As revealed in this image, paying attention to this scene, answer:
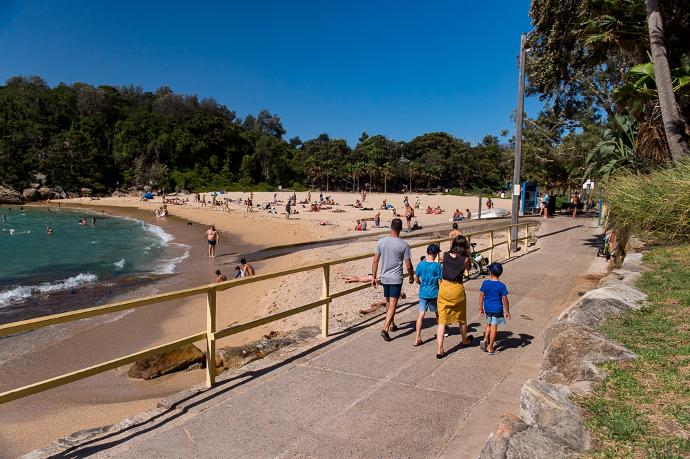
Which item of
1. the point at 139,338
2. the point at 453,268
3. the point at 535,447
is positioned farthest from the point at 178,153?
the point at 535,447

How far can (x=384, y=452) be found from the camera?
3.48 metres

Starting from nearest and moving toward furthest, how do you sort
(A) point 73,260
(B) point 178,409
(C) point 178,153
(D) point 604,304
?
(B) point 178,409 < (D) point 604,304 < (A) point 73,260 < (C) point 178,153

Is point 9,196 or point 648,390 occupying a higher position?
point 648,390

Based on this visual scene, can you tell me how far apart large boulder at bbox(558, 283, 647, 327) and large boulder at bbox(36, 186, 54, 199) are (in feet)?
285

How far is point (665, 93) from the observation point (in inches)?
391

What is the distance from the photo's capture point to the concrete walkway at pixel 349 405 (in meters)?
3.56

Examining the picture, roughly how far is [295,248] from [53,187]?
71.4m

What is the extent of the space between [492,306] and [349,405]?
2388 mm

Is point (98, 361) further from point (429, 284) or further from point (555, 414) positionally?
point (555, 414)

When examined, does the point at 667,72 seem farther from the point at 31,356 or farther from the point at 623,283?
the point at 31,356

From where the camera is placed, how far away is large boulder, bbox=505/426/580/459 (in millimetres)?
2443

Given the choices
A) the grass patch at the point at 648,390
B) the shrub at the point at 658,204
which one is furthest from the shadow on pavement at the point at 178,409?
the shrub at the point at 658,204

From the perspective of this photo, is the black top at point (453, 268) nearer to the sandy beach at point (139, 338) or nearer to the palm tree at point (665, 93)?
the sandy beach at point (139, 338)

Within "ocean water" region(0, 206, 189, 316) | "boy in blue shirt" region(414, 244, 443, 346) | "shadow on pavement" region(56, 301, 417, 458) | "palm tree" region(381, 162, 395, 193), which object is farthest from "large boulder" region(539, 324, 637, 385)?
"palm tree" region(381, 162, 395, 193)
